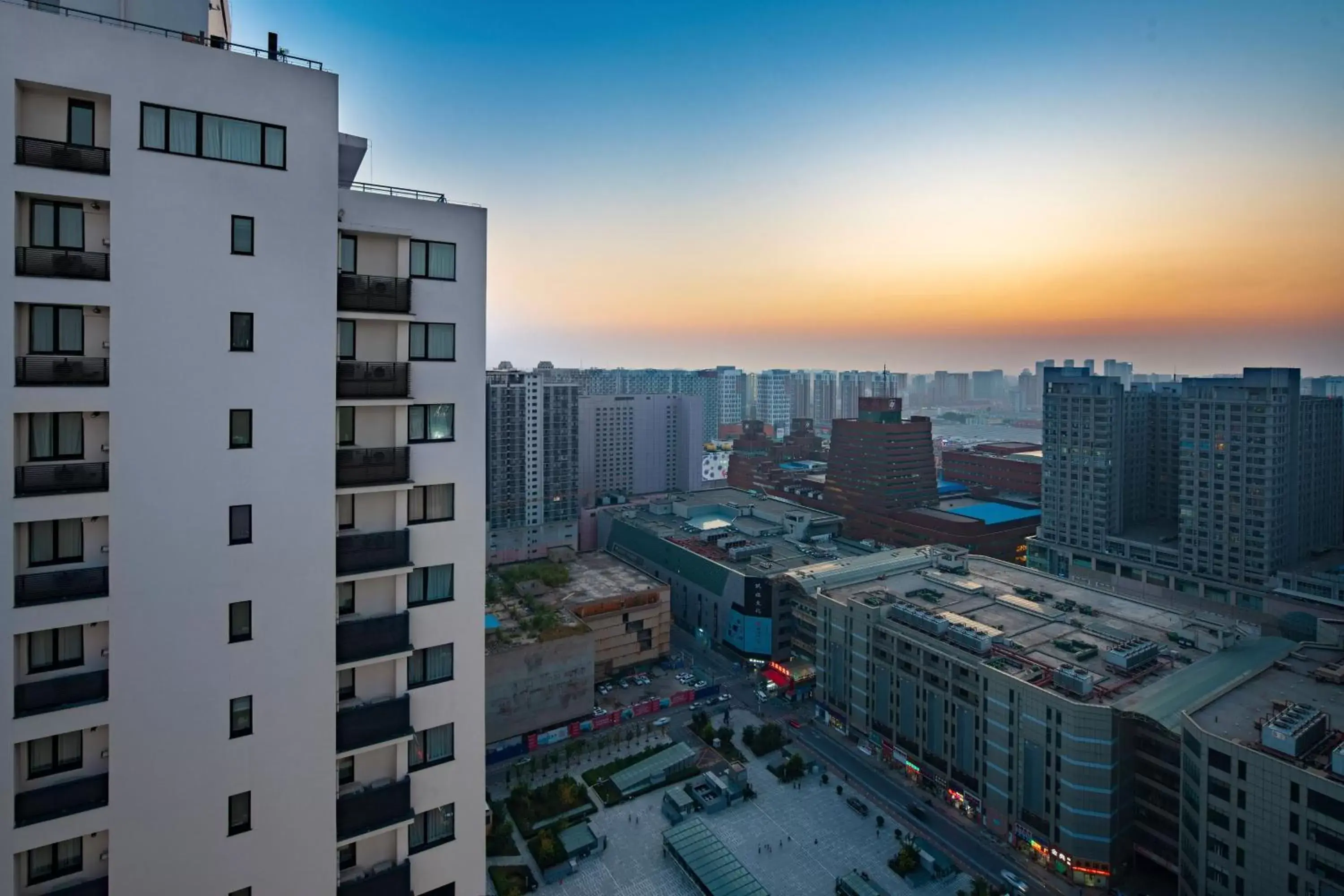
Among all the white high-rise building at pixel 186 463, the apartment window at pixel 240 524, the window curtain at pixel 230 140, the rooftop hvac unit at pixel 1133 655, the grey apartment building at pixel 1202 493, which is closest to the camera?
the white high-rise building at pixel 186 463

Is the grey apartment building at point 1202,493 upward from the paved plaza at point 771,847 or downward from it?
upward

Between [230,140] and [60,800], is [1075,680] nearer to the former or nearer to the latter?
[60,800]

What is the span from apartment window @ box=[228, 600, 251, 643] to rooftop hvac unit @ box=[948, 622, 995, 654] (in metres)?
37.1

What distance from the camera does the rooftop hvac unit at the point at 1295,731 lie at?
83.9 feet

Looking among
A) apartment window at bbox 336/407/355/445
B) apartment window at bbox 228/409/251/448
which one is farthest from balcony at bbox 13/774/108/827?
apartment window at bbox 336/407/355/445

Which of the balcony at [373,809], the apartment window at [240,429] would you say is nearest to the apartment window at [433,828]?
the balcony at [373,809]

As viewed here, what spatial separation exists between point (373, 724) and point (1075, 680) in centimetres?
3336

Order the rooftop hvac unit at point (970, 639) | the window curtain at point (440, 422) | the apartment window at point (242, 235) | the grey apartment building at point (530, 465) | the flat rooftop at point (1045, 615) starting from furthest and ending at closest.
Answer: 1. the grey apartment building at point (530, 465)
2. the rooftop hvac unit at point (970, 639)
3. the flat rooftop at point (1045, 615)
4. the window curtain at point (440, 422)
5. the apartment window at point (242, 235)

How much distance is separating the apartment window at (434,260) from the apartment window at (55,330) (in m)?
4.21

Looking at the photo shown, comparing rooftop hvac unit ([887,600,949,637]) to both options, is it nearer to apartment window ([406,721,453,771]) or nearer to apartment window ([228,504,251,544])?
apartment window ([406,721,453,771])

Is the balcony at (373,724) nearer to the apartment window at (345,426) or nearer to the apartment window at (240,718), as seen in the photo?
the apartment window at (240,718)

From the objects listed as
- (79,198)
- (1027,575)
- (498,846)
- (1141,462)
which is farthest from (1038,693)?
(1141,462)

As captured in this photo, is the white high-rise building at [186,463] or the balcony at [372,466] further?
the balcony at [372,466]

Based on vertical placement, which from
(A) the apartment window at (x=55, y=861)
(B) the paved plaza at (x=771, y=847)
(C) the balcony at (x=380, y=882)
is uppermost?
(A) the apartment window at (x=55, y=861)
